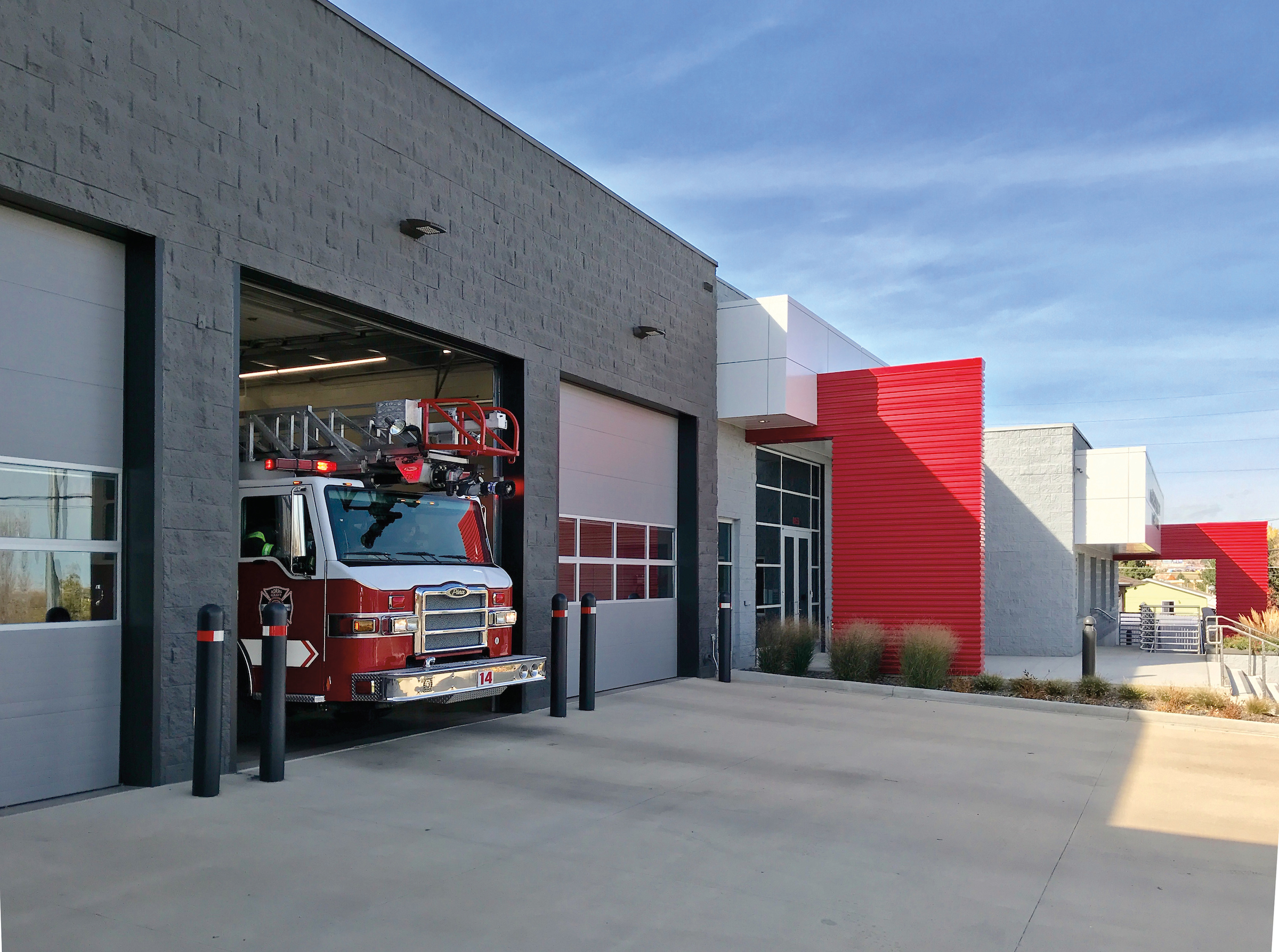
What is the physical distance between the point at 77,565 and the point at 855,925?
610 centimetres

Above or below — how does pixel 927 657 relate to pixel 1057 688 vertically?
above

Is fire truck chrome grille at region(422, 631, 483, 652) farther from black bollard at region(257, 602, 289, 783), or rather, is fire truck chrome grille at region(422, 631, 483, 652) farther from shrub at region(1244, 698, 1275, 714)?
shrub at region(1244, 698, 1275, 714)

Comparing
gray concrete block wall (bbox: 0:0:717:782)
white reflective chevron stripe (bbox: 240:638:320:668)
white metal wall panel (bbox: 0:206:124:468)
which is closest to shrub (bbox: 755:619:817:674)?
gray concrete block wall (bbox: 0:0:717:782)

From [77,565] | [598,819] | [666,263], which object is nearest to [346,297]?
[77,565]

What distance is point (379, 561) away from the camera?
10133 mm

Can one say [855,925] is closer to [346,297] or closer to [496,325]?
[346,297]

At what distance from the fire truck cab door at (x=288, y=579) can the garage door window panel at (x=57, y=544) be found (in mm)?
1649

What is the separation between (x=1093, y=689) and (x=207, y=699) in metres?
11.7

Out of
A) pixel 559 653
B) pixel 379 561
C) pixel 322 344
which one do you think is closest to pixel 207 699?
pixel 379 561

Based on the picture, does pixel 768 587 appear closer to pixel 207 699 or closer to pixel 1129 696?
pixel 1129 696

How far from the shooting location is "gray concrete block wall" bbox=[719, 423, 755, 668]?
1881cm

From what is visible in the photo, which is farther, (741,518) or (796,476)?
(796,476)

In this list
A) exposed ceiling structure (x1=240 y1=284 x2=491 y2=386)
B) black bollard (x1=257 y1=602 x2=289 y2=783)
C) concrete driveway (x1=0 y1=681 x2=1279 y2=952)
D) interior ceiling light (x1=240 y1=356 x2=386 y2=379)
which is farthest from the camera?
interior ceiling light (x1=240 y1=356 x2=386 y2=379)

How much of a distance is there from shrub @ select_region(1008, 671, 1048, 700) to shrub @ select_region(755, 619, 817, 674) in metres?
3.17
